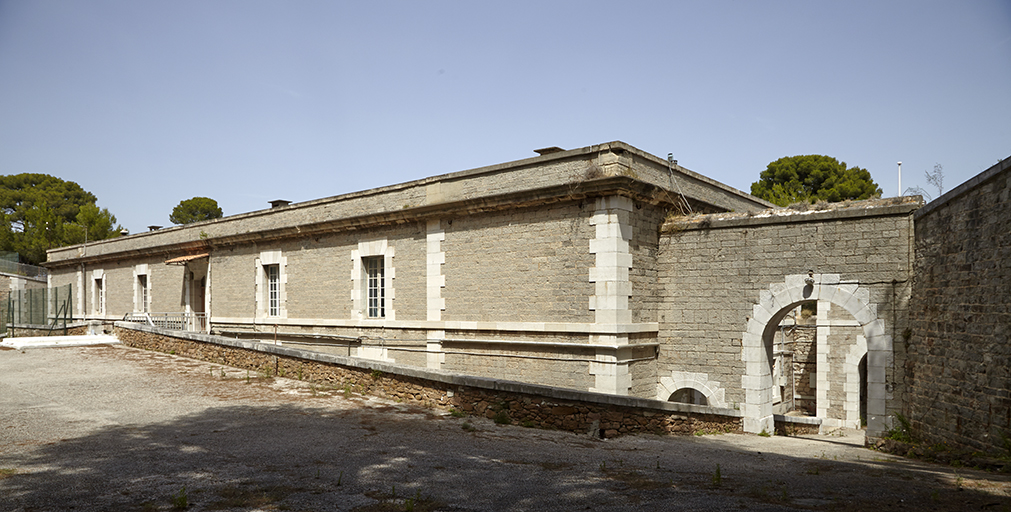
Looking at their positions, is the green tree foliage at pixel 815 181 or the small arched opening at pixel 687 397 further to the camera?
the green tree foliage at pixel 815 181

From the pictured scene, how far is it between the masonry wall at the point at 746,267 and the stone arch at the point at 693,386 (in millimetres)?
90

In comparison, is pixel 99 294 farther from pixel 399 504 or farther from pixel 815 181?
pixel 815 181

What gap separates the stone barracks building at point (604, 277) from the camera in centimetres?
989

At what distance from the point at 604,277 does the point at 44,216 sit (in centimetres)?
4182

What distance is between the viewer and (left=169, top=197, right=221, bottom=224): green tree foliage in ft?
175

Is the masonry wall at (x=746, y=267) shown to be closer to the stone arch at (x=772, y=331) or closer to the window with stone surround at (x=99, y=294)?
the stone arch at (x=772, y=331)

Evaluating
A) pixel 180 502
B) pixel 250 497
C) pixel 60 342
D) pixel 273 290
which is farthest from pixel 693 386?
pixel 60 342

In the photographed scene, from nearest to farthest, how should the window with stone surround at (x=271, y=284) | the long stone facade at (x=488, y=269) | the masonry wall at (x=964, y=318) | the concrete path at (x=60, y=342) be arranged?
1. the masonry wall at (x=964, y=318)
2. the long stone facade at (x=488, y=269)
3. the window with stone surround at (x=271, y=284)
4. the concrete path at (x=60, y=342)

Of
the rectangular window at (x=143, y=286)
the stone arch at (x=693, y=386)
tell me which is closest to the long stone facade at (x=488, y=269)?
the stone arch at (x=693, y=386)

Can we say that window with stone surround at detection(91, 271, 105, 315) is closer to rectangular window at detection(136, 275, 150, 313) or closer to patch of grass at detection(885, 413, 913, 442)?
rectangular window at detection(136, 275, 150, 313)

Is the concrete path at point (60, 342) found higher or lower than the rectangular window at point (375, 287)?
lower

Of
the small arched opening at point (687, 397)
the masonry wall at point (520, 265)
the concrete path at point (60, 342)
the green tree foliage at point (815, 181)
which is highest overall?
the green tree foliage at point (815, 181)

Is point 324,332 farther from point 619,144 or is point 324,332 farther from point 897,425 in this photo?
point 897,425

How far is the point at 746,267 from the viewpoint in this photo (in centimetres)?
1070
